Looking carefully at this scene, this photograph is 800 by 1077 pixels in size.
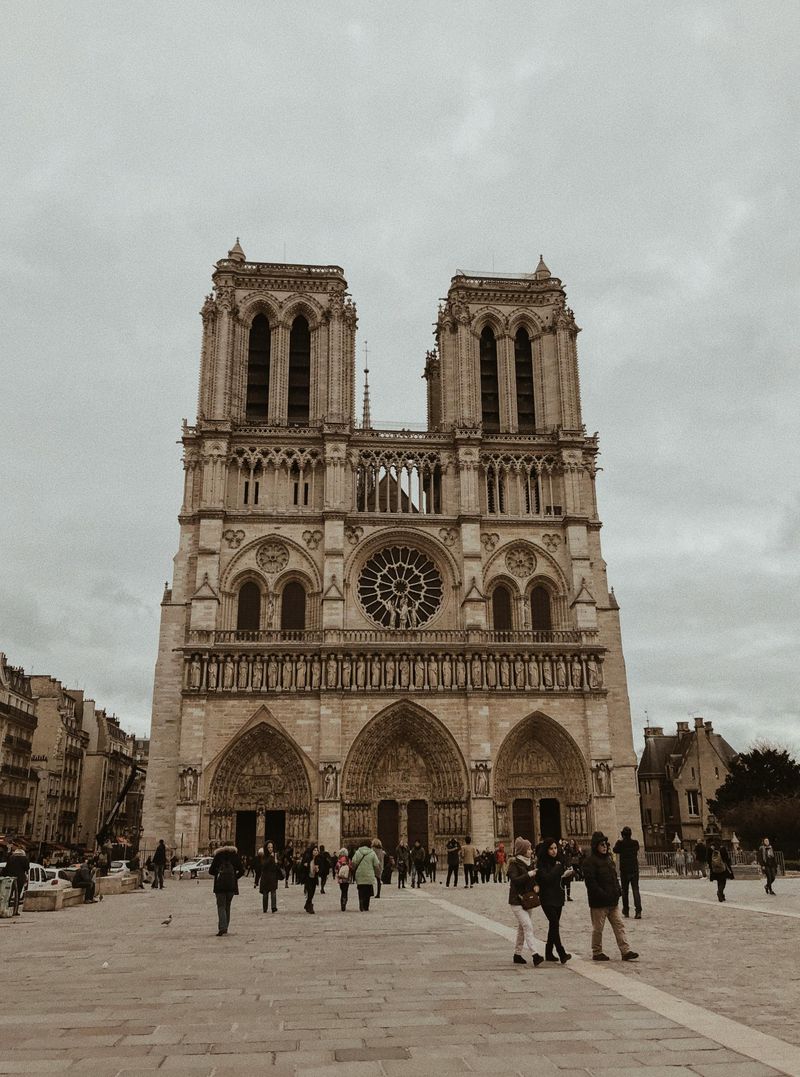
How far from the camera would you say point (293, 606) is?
125 ft

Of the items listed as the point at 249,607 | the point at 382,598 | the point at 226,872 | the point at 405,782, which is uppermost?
the point at 382,598

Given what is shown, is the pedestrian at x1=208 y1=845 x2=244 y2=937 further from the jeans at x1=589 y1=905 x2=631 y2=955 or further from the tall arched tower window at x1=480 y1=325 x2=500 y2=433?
the tall arched tower window at x1=480 y1=325 x2=500 y2=433

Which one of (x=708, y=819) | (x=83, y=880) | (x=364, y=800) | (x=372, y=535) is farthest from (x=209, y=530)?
(x=708, y=819)

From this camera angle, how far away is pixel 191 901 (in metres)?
A: 20.5

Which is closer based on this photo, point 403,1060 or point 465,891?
point 403,1060

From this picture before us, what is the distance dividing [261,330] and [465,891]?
28.0m

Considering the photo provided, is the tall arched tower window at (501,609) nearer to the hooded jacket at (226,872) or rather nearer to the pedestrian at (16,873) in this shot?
the pedestrian at (16,873)

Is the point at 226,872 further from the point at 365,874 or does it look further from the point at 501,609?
the point at 501,609

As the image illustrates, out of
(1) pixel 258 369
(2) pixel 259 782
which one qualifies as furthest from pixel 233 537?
(2) pixel 259 782

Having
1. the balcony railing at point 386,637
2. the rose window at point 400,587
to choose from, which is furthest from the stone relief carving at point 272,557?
the rose window at point 400,587

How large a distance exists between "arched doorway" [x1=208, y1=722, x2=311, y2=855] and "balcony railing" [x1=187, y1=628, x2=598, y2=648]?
11.6ft

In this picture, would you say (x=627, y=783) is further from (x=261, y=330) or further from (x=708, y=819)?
(x=261, y=330)

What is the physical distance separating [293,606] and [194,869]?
1108 cm

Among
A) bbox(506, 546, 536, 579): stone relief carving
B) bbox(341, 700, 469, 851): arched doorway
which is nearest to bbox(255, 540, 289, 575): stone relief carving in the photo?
bbox(341, 700, 469, 851): arched doorway
